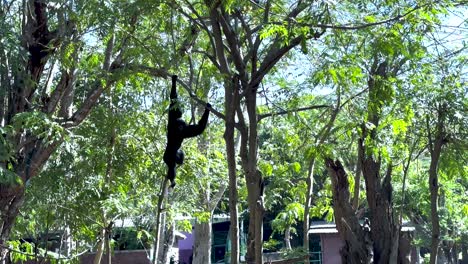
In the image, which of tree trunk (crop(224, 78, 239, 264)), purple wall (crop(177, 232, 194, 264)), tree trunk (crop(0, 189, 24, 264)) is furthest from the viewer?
purple wall (crop(177, 232, 194, 264))

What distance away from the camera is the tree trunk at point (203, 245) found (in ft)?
57.9

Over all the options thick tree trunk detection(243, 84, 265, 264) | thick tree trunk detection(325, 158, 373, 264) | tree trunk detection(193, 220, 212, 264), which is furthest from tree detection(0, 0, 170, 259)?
tree trunk detection(193, 220, 212, 264)

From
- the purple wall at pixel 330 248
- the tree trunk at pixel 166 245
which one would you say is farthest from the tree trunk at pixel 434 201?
the purple wall at pixel 330 248

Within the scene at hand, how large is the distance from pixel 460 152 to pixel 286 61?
2933 millimetres

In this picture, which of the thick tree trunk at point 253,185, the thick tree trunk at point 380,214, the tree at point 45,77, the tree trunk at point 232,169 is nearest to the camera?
the thick tree trunk at point 253,185

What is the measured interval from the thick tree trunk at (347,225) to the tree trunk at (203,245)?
7574 mm

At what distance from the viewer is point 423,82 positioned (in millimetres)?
9359

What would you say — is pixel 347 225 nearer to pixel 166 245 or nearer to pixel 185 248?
pixel 166 245

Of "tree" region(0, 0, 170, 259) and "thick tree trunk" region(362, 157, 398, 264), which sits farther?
"thick tree trunk" region(362, 157, 398, 264)

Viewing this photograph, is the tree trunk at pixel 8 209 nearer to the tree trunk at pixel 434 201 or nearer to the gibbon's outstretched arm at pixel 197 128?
the gibbon's outstretched arm at pixel 197 128

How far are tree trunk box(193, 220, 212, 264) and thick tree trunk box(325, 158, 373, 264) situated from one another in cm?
757

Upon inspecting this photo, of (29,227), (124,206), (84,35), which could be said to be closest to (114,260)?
(29,227)

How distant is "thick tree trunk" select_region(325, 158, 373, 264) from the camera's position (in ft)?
32.8

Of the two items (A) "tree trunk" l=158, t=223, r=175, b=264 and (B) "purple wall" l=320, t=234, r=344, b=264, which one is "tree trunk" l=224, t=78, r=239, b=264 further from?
(B) "purple wall" l=320, t=234, r=344, b=264
